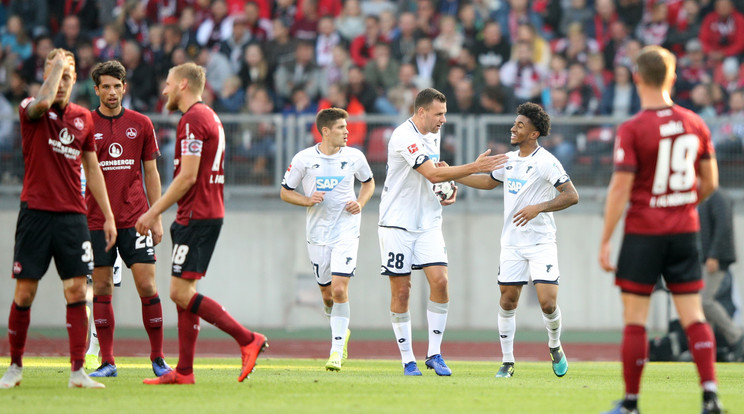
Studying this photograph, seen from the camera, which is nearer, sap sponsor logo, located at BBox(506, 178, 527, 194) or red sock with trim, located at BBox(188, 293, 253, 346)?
red sock with trim, located at BBox(188, 293, 253, 346)

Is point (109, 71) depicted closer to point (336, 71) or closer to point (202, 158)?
point (202, 158)

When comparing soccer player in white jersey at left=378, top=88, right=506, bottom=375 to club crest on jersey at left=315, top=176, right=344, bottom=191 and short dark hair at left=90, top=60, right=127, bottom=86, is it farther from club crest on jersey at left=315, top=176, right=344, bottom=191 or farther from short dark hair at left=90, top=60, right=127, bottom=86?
short dark hair at left=90, top=60, right=127, bottom=86

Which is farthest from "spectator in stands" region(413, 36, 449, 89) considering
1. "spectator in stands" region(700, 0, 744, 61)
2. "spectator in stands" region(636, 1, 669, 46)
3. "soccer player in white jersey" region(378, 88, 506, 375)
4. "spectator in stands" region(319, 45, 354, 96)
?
"soccer player in white jersey" region(378, 88, 506, 375)

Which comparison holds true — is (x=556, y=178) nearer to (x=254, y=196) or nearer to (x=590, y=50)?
(x=254, y=196)

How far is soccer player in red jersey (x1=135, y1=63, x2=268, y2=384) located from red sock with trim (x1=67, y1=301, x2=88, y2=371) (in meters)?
0.70

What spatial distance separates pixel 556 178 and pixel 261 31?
11.1 meters

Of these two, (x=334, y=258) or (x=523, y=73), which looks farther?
(x=523, y=73)

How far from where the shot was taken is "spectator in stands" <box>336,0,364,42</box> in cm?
2039

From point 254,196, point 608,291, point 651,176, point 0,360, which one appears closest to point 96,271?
point 0,360

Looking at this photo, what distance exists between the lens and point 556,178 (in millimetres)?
10391

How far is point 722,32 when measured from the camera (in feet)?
64.7

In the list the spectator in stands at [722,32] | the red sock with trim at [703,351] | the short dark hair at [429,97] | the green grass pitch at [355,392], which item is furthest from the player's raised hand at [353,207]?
the spectator in stands at [722,32]

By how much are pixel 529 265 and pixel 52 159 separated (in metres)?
4.71

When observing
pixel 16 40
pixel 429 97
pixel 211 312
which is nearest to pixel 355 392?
pixel 211 312
